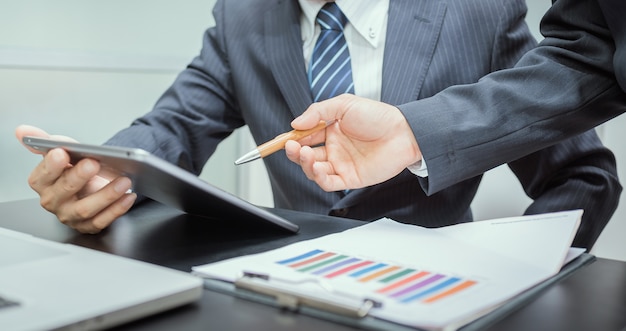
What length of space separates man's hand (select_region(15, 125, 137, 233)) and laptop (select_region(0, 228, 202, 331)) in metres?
0.17

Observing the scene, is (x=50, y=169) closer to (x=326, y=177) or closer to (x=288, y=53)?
(x=326, y=177)

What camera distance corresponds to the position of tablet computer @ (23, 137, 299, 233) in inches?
20.8

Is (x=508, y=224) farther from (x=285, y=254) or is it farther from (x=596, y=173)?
(x=596, y=173)

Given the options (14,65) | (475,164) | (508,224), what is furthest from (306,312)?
(14,65)

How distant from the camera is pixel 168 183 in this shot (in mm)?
591

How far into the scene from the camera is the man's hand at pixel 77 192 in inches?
26.6

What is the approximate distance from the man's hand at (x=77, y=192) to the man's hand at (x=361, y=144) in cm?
21

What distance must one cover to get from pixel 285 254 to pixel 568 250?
0.27 m

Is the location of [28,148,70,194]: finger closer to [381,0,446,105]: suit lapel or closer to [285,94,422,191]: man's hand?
[285,94,422,191]: man's hand

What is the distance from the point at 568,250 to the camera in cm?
58

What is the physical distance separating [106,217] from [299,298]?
35cm

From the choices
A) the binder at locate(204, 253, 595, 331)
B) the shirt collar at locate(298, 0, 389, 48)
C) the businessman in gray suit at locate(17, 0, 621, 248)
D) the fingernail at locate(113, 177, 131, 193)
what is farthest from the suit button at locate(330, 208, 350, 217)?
the binder at locate(204, 253, 595, 331)

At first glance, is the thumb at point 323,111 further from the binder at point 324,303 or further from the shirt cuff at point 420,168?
the binder at point 324,303

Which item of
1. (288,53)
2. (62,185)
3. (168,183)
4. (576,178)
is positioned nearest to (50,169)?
(62,185)
